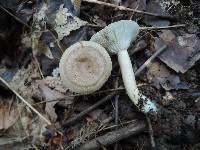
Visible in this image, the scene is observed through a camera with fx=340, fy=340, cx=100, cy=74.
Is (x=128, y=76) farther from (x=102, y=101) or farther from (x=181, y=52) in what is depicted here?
(x=181, y=52)

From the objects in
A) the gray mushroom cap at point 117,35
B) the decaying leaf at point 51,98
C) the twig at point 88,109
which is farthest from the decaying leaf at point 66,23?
the twig at point 88,109

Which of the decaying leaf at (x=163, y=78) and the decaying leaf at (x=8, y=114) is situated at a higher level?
the decaying leaf at (x=163, y=78)

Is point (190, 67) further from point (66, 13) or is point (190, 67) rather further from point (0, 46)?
point (0, 46)

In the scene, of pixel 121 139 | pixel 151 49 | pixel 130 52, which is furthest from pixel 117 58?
pixel 121 139

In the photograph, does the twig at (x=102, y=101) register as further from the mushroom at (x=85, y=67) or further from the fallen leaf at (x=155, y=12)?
the fallen leaf at (x=155, y=12)

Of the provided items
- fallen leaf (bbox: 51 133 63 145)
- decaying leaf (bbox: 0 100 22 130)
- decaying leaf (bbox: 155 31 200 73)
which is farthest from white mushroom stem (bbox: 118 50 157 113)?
decaying leaf (bbox: 0 100 22 130)

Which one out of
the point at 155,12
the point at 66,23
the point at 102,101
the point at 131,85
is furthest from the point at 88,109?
the point at 155,12
